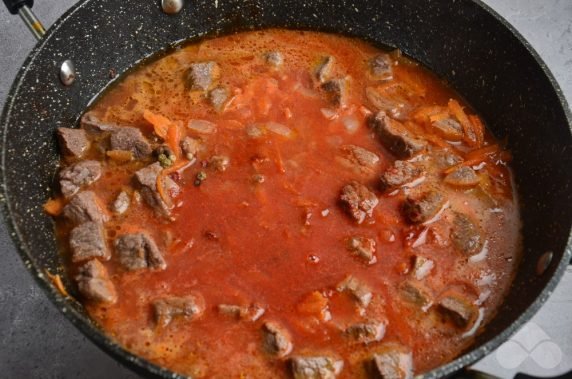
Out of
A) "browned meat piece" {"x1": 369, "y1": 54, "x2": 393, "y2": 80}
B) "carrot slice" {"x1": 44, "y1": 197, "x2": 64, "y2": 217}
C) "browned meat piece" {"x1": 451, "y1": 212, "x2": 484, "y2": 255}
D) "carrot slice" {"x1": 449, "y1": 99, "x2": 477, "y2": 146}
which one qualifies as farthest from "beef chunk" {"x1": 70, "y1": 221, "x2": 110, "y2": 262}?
"carrot slice" {"x1": 449, "y1": 99, "x2": 477, "y2": 146}

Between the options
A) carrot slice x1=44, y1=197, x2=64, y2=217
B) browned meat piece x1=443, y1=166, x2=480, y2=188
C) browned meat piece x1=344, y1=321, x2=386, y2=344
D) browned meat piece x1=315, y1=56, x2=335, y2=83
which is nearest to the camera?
browned meat piece x1=344, y1=321, x2=386, y2=344

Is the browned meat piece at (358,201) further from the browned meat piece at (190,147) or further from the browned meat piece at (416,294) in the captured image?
the browned meat piece at (190,147)

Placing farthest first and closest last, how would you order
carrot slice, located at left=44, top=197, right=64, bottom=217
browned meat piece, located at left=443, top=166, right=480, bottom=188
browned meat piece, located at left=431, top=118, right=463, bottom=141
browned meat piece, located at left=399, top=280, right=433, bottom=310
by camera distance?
browned meat piece, located at left=431, top=118, right=463, bottom=141 < browned meat piece, located at left=443, top=166, right=480, bottom=188 < carrot slice, located at left=44, top=197, right=64, bottom=217 < browned meat piece, located at left=399, top=280, right=433, bottom=310

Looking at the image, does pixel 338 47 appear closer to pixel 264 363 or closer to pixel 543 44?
pixel 543 44

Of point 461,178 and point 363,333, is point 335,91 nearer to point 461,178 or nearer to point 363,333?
point 461,178

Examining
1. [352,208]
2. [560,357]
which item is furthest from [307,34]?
[560,357]

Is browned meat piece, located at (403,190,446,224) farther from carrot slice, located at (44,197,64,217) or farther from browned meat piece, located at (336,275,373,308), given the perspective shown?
carrot slice, located at (44,197,64,217)

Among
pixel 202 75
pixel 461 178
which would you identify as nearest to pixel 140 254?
pixel 202 75

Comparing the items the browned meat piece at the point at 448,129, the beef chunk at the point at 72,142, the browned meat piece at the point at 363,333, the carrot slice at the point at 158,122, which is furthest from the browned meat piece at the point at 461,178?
the beef chunk at the point at 72,142
